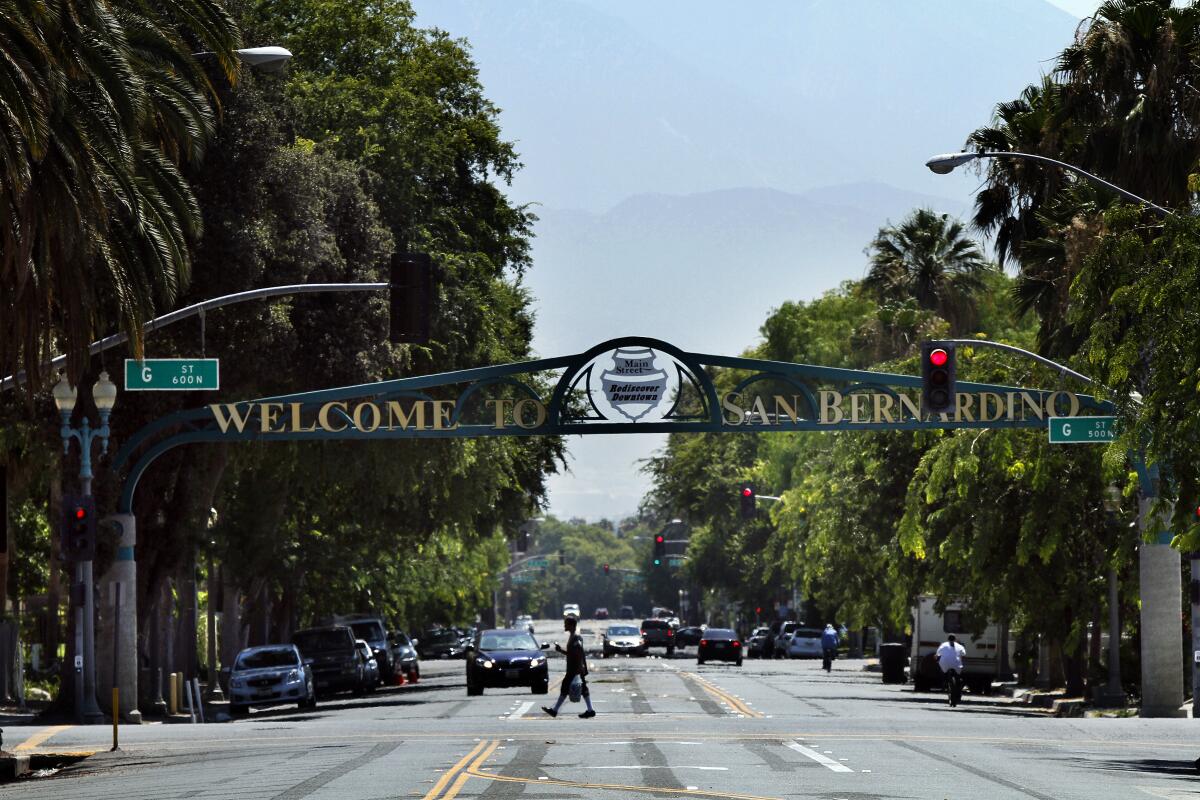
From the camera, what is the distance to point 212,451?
42.6 meters

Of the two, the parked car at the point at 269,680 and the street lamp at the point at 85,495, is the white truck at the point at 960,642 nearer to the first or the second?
the parked car at the point at 269,680

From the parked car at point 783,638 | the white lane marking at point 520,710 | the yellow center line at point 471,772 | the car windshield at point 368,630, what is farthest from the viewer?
the parked car at point 783,638

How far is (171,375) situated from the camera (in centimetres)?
3120

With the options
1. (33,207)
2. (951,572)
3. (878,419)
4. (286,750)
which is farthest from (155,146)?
(951,572)

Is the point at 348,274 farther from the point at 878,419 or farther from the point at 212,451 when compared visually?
the point at 878,419

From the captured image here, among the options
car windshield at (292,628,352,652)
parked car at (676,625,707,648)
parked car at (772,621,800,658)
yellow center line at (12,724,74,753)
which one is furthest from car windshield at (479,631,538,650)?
parked car at (676,625,707,648)

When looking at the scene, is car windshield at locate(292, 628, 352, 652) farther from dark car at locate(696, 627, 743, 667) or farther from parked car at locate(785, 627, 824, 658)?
parked car at locate(785, 627, 824, 658)

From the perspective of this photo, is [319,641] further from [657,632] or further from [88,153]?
[657,632]

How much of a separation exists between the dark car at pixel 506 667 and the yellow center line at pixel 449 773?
778 inches

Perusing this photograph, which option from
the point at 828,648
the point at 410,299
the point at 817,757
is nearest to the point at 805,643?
the point at 828,648

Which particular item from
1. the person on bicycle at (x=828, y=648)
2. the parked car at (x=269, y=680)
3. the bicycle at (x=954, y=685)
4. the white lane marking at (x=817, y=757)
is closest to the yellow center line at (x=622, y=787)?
the white lane marking at (x=817, y=757)

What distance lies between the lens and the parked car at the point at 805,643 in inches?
3551

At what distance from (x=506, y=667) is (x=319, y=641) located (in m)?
8.08

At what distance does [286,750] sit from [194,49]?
14.8m
